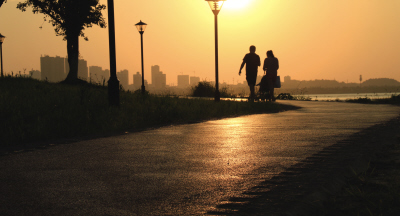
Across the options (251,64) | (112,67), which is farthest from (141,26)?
(112,67)

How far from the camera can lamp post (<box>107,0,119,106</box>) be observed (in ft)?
35.7

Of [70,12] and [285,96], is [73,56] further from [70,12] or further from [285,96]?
[285,96]

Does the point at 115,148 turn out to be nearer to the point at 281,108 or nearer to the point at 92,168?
the point at 92,168

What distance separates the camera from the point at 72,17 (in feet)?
87.3

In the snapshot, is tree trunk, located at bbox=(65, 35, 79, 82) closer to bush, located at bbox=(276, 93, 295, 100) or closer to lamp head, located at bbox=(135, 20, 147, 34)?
lamp head, located at bbox=(135, 20, 147, 34)

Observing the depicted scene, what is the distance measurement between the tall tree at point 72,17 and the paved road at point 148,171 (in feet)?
69.7

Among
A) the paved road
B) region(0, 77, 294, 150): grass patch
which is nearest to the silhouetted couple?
region(0, 77, 294, 150): grass patch

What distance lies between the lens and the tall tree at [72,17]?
2677 centimetres

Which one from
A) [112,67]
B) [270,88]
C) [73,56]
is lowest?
[270,88]

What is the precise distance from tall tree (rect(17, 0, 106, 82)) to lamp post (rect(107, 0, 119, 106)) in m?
16.6

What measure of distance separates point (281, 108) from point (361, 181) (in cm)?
1142

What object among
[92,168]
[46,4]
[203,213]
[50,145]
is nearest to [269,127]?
[50,145]

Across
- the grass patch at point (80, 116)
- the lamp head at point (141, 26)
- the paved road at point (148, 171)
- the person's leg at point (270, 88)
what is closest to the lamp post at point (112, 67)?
the grass patch at point (80, 116)

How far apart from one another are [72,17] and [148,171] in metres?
24.3
